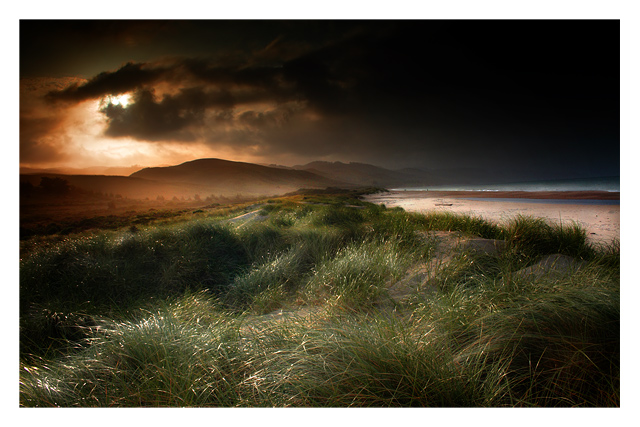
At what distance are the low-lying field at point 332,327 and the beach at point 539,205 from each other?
299 millimetres

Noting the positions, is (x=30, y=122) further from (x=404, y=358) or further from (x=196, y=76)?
(x=404, y=358)

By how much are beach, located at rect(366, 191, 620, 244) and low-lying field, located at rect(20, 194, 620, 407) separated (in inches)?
11.8

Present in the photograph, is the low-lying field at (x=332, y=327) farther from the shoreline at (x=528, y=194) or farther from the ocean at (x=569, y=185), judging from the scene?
the shoreline at (x=528, y=194)

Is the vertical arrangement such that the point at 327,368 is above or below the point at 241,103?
below

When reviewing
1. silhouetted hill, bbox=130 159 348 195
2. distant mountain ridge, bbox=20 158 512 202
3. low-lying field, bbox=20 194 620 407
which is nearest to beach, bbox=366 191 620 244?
low-lying field, bbox=20 194 620 407

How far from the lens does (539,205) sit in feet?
14.8

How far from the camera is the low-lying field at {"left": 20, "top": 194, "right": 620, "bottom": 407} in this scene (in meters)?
1.46

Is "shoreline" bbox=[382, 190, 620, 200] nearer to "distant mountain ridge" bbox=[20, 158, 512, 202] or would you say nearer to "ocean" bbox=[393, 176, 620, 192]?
"ocean" bbox=[393, 176, 620, 192]

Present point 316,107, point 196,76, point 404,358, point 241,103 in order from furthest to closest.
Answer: point 316,107 → point 241,103 → point 196,76 → point 404,358

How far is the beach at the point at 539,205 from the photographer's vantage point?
3340 millimetres

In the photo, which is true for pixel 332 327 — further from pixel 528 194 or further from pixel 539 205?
pixel 528 194

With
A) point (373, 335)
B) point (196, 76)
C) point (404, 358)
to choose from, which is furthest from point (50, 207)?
point (404, 358)

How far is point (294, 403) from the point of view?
1.47 m

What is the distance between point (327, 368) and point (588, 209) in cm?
427
